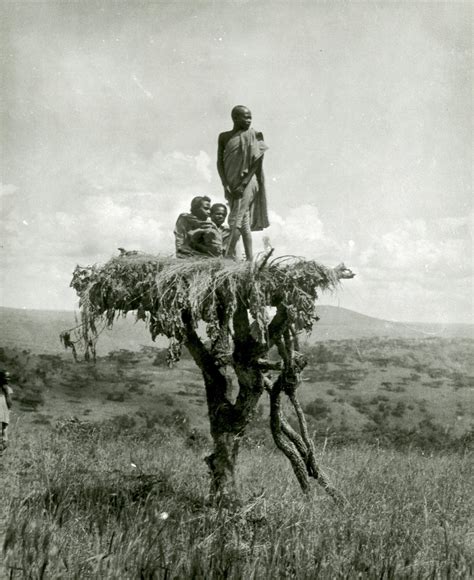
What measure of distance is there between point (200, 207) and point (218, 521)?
3.34 meters

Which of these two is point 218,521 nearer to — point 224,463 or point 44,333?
point 224,463

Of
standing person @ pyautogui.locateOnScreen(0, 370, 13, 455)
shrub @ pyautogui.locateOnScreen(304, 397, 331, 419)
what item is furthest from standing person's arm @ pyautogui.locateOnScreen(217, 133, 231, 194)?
shrub @ pyautogui.locateOnScreen(304, 397, 331, 419)

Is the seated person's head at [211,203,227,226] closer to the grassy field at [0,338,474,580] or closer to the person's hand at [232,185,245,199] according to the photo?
the person's hand at [232,185,245,199]

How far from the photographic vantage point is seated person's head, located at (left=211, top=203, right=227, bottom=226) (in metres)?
6.48

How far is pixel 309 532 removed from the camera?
412 centimetres

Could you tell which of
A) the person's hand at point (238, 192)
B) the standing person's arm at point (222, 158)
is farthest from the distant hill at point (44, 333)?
the person's hand at point (238, 192)

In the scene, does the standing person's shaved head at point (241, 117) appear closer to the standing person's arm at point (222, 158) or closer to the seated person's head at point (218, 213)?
the standing person's arm at point (222, 158)

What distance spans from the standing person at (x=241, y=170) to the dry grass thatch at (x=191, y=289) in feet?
4.35

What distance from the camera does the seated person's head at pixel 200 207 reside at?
243 inches

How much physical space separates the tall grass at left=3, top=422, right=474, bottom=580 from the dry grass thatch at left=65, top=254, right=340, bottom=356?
1581 millimetres

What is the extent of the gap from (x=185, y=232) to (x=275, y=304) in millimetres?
1473

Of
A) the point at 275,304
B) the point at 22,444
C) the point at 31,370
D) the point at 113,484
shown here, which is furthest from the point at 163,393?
the point at 275,304

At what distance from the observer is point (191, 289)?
4.84 metres

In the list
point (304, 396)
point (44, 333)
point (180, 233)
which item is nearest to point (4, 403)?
point (180, 233)
